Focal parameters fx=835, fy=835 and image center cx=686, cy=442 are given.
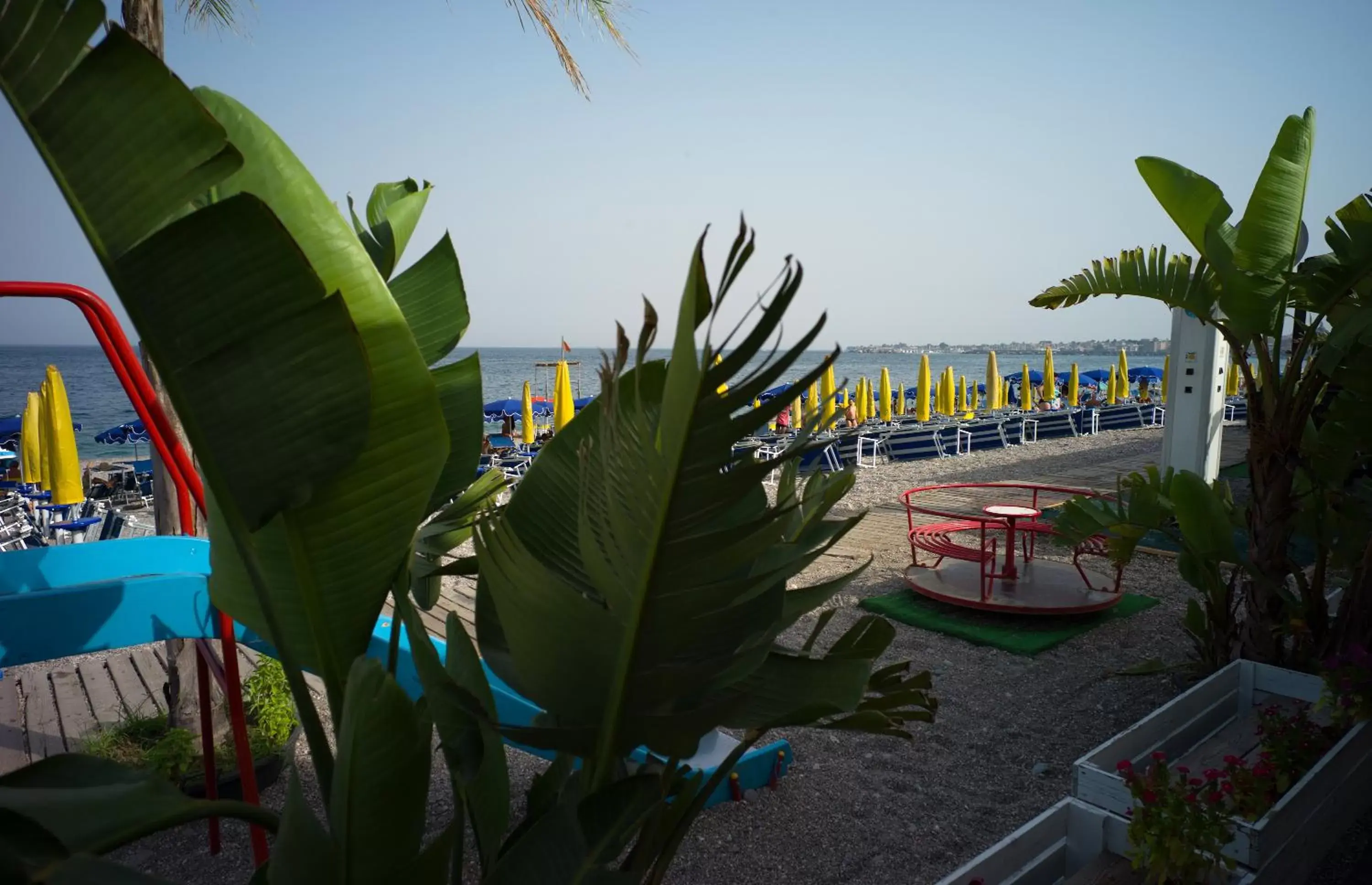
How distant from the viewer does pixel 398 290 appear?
1605 millimetres

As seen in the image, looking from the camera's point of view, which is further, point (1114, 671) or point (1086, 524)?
point (1114, 671)

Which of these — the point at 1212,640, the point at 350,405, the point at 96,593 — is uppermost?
the point at 350,405

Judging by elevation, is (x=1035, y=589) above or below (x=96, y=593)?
below

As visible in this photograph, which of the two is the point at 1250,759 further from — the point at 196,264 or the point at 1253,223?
the point at 196,264

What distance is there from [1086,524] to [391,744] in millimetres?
4738

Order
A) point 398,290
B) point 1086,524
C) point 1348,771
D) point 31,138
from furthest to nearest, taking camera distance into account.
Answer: point 1086,524 → point 1348,771 → point 398,290 → point 31,138

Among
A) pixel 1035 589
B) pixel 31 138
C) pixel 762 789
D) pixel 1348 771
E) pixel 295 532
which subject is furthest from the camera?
pixel 1035 589

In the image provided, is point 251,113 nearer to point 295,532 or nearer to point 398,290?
point 398,290

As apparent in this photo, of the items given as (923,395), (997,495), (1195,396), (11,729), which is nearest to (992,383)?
(923,395)

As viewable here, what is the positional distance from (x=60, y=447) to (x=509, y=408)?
14.7 meters

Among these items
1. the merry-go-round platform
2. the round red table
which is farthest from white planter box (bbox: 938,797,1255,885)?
the round red table

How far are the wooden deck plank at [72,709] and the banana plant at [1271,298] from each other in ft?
20.7

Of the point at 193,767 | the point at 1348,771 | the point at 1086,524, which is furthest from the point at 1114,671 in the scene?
the point at 193,767

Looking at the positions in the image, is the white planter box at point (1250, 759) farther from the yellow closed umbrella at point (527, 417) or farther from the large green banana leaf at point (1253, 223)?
the yellow closed umbrella at point (527, 417)
